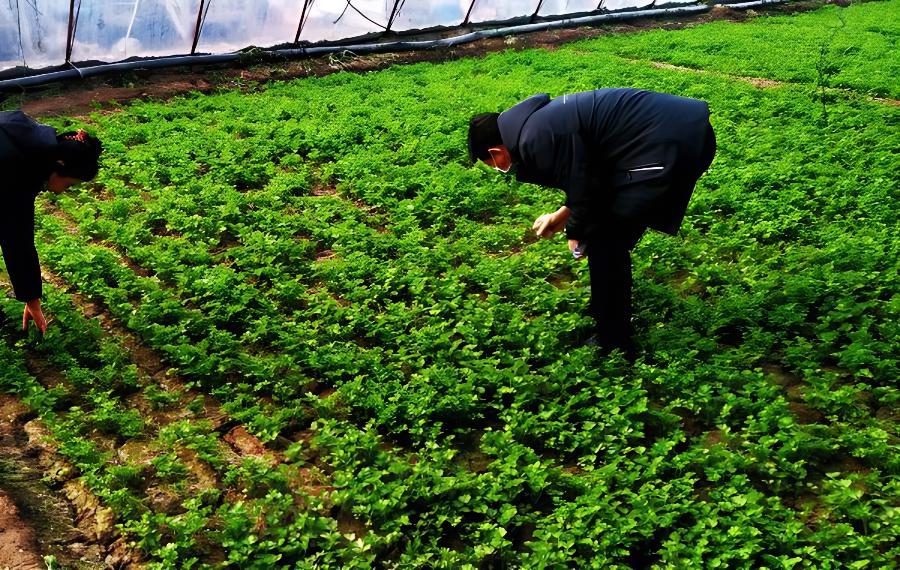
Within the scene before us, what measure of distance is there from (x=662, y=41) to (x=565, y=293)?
41.6ft

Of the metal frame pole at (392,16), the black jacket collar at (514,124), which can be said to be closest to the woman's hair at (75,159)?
the black jacket collar at (514,124)

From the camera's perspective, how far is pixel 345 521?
3.83 m

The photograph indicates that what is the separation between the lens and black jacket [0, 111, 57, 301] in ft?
15.5

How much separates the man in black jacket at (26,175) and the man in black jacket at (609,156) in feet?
8.45

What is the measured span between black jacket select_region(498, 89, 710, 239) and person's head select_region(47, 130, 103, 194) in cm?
267

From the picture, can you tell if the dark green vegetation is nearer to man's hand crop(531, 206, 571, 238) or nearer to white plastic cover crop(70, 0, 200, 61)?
man's hand crop(531, 206, 571, 238)

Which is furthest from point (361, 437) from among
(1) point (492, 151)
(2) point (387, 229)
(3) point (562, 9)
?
(3) point (562, 9)

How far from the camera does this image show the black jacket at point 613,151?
4.52 meters

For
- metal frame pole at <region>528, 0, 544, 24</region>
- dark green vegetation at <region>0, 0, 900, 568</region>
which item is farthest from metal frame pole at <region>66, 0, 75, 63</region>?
metal frame pole at <region>528, 0, 544, 24</region>

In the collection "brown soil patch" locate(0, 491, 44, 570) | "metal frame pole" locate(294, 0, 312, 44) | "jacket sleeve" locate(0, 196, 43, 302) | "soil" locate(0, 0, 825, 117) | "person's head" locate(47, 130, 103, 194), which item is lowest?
"soil" locate(0, 0, 825, 117)

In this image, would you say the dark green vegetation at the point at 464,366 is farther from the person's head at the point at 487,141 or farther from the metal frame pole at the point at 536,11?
the metal frame pole at the point at 536,11

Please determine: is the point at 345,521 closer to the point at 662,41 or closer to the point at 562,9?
the point at 662,41

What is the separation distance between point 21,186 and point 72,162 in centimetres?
34

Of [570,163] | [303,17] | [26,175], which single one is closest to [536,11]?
[303,17]
